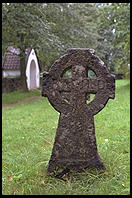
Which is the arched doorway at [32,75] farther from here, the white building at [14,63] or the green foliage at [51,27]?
the green foliage at [51,27]

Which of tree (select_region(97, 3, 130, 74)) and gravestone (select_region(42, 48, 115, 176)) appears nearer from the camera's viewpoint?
gravestone (select_region(42, 48, 115, 176))

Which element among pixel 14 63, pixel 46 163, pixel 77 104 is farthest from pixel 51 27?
pixel 77 104

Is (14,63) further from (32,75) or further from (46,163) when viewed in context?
(46,163)

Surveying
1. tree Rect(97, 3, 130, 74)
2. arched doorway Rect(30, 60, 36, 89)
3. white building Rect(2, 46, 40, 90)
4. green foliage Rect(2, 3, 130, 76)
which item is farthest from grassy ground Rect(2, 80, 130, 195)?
arched doorway Rect(30, 60, 36, 89)

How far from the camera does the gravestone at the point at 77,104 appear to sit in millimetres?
4168

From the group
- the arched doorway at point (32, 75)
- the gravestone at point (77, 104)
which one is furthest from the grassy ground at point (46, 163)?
the arched doorway at point (32, 75)

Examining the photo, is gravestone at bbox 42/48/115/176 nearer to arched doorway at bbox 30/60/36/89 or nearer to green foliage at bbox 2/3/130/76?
green foliage at bbox 2/3/130/76

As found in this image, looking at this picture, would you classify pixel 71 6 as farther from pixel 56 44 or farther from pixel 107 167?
pixel 107 167

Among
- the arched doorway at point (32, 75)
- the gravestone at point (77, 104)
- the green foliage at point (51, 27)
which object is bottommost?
the gravestone at point (77, 104)

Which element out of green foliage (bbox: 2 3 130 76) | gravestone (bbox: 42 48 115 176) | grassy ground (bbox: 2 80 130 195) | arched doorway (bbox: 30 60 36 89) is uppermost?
green foliage (bbox: 2 3 130 76)

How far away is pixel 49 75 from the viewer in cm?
425

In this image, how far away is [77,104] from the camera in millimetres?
4215

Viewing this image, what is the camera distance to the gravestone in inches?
164

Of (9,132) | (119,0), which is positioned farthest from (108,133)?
(119,0)
